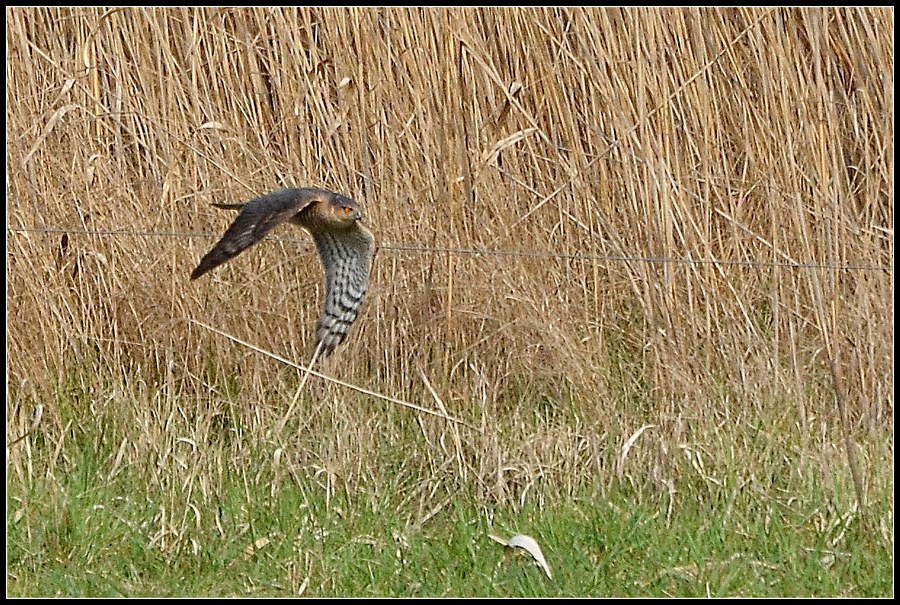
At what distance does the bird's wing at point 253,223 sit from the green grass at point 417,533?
0.76 m

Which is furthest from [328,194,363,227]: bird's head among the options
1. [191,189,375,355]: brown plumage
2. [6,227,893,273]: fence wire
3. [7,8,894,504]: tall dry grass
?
[7,8,894,504]: tall dry grass

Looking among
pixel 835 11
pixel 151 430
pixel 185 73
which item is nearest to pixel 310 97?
pixel 185 73

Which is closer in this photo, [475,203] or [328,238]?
[328,238]

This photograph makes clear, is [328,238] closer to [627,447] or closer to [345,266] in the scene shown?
[345,266]

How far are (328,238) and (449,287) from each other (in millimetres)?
529

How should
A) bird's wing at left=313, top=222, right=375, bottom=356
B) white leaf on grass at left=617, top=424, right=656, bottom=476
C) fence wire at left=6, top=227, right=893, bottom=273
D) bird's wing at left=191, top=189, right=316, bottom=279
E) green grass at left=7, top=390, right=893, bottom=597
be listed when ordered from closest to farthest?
1. bird's wing at left=191, top=189, right=316, bottom=279
2. green grass at left=7, top=390, right=893, bottom=597
3. bird's wing at left=313, top=222, right=375, bottom=356
4. white leaf on grass at left=617, top=424, right=656, bottom=476
5. fence wire at left=6, top=227, right=893, bottom=273

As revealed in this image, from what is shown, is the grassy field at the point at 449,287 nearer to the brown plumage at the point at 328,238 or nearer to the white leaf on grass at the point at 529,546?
the white leaf on grass at the point at 529,546

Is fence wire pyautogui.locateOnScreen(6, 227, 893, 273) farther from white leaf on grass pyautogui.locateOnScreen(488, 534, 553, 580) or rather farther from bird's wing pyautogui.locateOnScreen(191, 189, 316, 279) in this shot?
white leaf on grass pyautogui.locateOnScreen(488, 534, 553, 580)

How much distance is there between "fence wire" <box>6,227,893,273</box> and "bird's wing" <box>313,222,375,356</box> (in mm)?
255

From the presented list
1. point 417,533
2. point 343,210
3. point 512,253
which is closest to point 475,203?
point 512,253

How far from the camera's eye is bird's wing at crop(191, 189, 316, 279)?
8.91 ft

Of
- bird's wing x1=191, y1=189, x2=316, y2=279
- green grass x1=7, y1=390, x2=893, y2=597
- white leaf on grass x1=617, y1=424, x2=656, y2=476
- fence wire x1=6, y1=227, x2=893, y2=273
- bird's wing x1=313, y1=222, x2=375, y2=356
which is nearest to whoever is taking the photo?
bird's wing x1=191, y1=189, x2=316, y2=279

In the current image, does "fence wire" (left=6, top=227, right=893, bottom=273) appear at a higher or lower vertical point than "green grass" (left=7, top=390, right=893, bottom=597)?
higher

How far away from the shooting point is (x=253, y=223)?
282 cm
